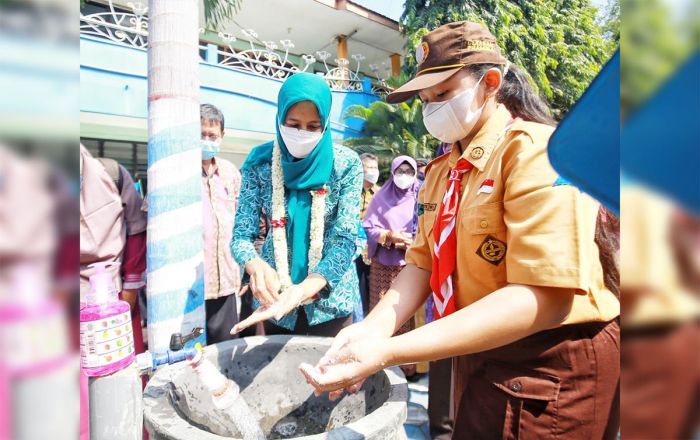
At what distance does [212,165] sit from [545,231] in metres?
2.25

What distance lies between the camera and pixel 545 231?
37.4 inches

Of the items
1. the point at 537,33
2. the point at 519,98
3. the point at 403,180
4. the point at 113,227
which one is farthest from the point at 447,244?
the point at 537,33

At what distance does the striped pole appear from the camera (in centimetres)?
186

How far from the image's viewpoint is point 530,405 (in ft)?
3.62

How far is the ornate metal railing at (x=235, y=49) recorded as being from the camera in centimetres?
693

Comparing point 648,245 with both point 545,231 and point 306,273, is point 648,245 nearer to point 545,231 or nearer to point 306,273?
point 545,231

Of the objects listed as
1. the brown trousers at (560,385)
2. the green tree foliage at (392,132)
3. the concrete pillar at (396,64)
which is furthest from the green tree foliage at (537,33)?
the brown trousers at (560,385)

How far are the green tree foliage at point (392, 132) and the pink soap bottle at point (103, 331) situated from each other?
10035 mm

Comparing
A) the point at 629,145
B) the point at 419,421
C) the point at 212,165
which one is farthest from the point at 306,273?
the point at 419,421

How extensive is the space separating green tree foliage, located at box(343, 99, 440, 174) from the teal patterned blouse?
9.10 m

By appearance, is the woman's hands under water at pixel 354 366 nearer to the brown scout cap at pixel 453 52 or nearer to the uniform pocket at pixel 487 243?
the uniform pocket at pixel 487 243

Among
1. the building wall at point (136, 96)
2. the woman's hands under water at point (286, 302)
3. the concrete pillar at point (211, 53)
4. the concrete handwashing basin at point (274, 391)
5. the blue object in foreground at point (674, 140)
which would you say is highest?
the concrete pillar at point (211, 53)

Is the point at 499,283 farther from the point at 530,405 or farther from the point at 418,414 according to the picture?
the point at 418,414

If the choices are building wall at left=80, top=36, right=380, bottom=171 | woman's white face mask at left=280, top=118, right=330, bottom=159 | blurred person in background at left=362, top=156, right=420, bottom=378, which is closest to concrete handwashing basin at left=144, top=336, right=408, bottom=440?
woman's white face mask at left=280, top=118, right=330, bottom=159
